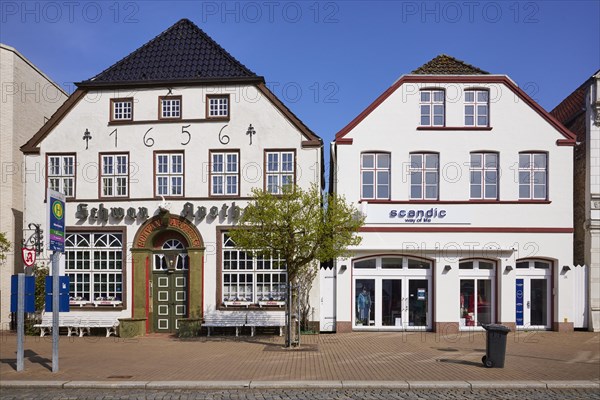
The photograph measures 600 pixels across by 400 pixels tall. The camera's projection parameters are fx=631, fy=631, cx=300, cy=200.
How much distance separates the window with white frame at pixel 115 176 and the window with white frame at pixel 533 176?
46.9 feet

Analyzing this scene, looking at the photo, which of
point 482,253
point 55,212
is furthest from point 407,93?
point 55,212

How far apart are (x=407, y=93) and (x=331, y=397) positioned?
14.2 m

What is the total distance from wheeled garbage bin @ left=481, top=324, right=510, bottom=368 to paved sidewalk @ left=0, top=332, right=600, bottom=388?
0.91 feet

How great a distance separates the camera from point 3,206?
24.1 meters

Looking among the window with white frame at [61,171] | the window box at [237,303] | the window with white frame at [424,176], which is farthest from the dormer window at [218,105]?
the window with white frame at [424,176]

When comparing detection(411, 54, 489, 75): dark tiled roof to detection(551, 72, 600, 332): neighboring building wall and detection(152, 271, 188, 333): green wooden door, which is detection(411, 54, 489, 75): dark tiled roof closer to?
detection(551, 72, 600, 332): neighboring building wall

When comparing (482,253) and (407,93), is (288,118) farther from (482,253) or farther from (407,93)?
(482,253)

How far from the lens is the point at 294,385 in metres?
12.0

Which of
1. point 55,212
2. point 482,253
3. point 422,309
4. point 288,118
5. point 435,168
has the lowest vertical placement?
point 422,309

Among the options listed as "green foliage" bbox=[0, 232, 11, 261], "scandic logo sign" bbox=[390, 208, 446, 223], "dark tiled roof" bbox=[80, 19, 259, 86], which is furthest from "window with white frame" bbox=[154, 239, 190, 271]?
"scandic logo sign" bbox=[390, 208, 446, 223]

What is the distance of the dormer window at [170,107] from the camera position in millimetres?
23141

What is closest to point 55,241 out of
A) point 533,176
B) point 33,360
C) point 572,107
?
point 33,360

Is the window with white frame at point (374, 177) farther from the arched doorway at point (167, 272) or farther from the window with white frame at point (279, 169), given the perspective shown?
the arched doorway at point (167, 272)

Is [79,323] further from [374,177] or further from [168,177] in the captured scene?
[374,177]
